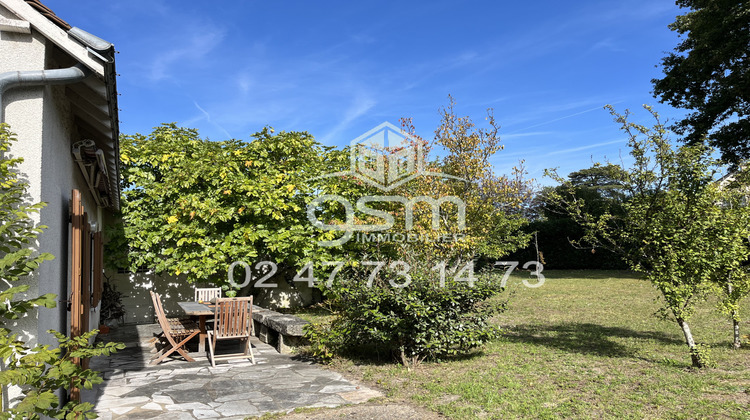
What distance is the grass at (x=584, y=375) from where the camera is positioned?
15.5ft

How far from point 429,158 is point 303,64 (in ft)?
15.7

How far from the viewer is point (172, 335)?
776cm

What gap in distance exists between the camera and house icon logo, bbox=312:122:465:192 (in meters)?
9.52

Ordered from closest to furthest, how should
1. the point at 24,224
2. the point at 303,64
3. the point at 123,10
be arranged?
the point at 24,224 → the point at 123,10 → the point at 303,64

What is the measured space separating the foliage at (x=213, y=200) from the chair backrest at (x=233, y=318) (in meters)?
3.53

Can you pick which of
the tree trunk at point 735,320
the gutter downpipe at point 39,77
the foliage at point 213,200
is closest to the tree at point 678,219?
the tree trunk at point 735,320

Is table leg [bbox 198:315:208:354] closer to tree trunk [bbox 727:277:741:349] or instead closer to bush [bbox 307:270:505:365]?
bush [bbox 307:270:505:365]

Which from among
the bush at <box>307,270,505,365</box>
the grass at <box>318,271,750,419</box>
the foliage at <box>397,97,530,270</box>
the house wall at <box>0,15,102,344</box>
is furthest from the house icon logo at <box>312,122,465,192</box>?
the house wall at <box>0,15,102,344</box>

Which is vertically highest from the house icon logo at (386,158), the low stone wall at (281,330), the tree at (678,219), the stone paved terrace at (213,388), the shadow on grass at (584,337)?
the house icon logo at (386,158)

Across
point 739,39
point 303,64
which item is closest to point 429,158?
point 303,64

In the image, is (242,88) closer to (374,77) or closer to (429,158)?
(374,77)

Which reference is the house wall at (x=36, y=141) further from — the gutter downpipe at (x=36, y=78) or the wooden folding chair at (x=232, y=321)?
the wooden folding chair at (x=232, y=321)

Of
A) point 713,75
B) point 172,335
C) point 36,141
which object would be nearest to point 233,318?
point 172,335

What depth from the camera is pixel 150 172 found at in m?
11.3
